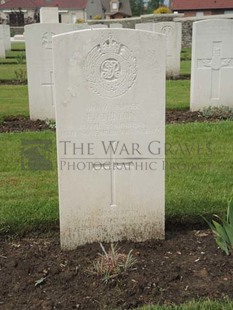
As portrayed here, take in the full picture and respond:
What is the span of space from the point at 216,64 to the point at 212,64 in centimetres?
7

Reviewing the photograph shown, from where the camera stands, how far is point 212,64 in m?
7.55

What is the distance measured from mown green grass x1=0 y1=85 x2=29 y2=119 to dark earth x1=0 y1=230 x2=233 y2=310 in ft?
15.3

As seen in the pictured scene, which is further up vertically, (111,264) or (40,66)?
(40,66)

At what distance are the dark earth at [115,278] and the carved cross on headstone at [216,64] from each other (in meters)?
4.53

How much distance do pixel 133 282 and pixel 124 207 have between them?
0.62 metres

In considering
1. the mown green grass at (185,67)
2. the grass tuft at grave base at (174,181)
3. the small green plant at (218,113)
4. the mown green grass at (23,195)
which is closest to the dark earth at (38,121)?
the small green plant at (218,113)

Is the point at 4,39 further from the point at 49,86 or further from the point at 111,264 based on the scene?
the point at 111,264

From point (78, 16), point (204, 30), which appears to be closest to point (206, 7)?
point (78, 16)

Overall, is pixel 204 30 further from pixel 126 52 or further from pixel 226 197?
pixel 126 52

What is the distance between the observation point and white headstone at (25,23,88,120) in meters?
6.96

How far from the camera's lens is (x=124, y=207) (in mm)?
3391

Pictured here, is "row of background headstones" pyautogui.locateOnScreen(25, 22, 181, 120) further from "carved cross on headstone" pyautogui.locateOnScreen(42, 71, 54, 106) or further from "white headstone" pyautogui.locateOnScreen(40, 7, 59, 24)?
"white headstone" pyautogui.locateOnScreen(40, 7, 59, 24)

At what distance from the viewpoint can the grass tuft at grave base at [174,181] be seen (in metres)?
3.77

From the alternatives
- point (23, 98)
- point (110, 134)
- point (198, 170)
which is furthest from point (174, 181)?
point (23, 98)
